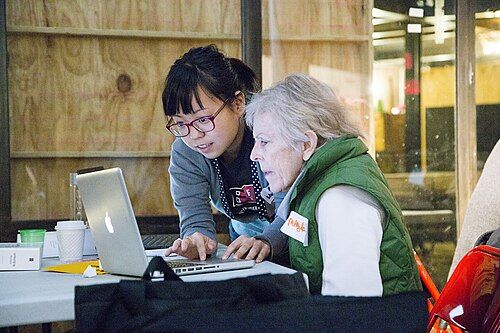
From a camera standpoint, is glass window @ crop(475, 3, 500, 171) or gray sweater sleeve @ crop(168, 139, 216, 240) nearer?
gray sweater sleeve @ crop(168, 139, 216, 240)

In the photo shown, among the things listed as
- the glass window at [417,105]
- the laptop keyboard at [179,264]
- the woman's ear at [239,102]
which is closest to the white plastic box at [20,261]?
the laptop keyboard at [179,264]

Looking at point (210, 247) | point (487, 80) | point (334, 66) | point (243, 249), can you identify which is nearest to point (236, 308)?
point (243, 249)

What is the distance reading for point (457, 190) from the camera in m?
4.69

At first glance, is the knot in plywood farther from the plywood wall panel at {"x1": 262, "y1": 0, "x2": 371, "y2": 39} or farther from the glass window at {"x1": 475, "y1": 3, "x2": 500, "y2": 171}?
the glass window at {"x1": 475, "y1": 3, "x2": 500, "y2": 171}

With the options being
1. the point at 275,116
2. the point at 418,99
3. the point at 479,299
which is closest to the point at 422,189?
the point at 418,99

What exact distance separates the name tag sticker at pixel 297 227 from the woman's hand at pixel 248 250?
0.34m

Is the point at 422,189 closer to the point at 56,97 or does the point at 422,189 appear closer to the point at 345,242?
the point at 56,97

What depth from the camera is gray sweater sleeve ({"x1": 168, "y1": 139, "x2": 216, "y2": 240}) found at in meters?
2.89

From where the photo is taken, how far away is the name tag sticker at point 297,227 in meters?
1.96

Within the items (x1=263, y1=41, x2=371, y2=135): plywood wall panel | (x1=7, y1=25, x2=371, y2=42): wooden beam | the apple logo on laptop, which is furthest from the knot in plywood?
the apple logo on laptop

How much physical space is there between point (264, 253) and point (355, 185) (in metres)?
0.53

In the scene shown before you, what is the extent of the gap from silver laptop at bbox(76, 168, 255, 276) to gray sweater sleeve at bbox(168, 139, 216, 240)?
24.1 inches

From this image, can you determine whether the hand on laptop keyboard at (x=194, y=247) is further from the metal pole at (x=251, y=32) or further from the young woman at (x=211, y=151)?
the metal pole at (x=251, y=32)

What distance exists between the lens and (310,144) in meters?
2.12
